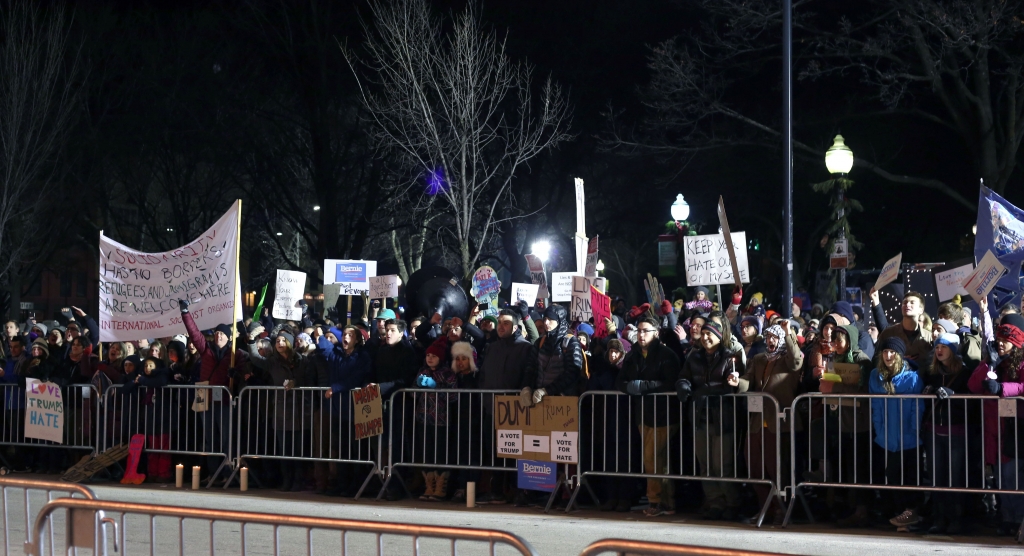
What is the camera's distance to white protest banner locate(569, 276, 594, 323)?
14.3 m

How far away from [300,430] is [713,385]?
15.8 ft

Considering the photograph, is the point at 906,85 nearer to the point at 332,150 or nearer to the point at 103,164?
the point at 332,150

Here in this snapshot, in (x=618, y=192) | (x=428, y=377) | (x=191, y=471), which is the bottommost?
(x=191, y=471)

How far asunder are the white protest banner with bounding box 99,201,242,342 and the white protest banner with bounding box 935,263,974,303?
8.71 m

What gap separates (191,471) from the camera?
13703 mm

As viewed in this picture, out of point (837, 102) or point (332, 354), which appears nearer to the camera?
point (332, 354)

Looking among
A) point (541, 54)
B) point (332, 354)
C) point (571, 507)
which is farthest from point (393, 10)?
point (571, 507)

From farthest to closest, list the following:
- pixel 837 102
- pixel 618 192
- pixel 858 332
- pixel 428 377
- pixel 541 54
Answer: pixel 618 192, pixel 541 54, pixel 837 102, pixel 428 377, pixel 858 332

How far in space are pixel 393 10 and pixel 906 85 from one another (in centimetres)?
1114

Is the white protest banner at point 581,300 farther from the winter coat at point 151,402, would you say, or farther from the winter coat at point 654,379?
the winter coat at point 151,402

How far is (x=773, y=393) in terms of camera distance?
10234 mm

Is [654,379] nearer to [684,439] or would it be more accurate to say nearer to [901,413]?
[684,439]

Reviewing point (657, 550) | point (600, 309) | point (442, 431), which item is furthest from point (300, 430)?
point (657, 550)

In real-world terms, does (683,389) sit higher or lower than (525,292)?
lower
